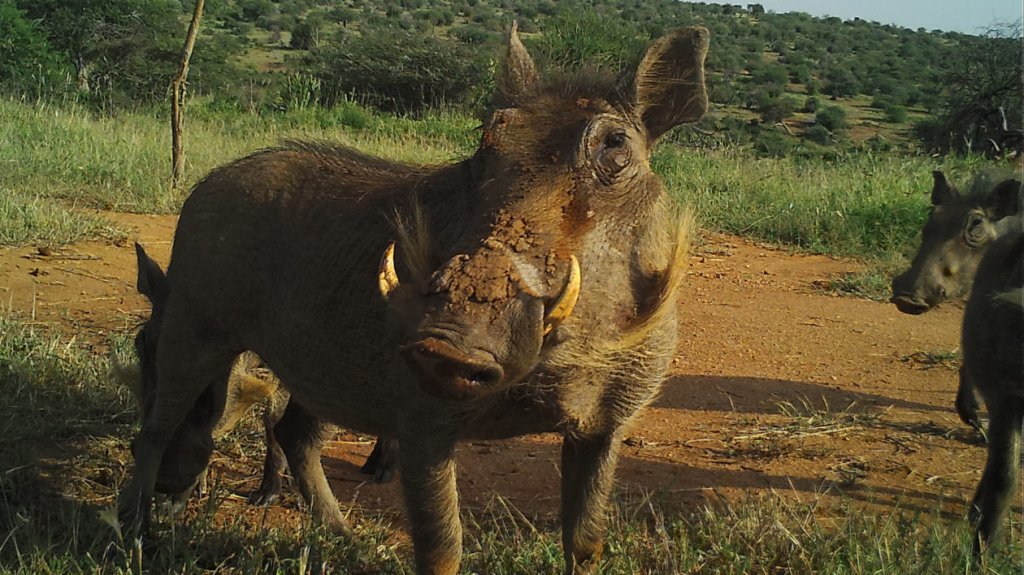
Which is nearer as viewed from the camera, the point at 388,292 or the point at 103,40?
the point at 388,292

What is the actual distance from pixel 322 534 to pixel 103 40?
17196mm

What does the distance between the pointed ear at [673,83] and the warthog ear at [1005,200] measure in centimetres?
317

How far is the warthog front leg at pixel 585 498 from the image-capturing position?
263 centimetres

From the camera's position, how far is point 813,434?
4.36m

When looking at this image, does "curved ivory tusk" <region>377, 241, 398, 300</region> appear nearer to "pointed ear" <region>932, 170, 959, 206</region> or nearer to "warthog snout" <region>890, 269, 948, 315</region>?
"warthog snout" <region>890, 269, 948, 315</region>

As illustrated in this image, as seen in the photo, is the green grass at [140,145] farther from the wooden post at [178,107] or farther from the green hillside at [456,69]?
the green hillside at [456,69]

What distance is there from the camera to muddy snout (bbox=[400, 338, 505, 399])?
1.69 metres

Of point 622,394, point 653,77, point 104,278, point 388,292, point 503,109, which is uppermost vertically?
point 653,77

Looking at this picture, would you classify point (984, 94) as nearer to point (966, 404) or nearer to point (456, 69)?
point (456, 69)

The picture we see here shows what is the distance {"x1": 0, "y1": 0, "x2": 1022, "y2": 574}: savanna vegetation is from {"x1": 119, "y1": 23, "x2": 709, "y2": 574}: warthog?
0.32m

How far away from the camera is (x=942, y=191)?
205 inches

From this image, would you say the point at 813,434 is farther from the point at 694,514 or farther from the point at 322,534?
the point at 322,534

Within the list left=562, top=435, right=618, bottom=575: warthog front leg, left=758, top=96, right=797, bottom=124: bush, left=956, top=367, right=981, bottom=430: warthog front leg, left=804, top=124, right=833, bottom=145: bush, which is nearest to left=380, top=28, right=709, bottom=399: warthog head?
left=562, top=435, right=618, bottom=575: warthog front leg

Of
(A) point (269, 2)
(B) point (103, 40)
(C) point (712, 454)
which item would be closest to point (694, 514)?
(C) point (712, 454)
